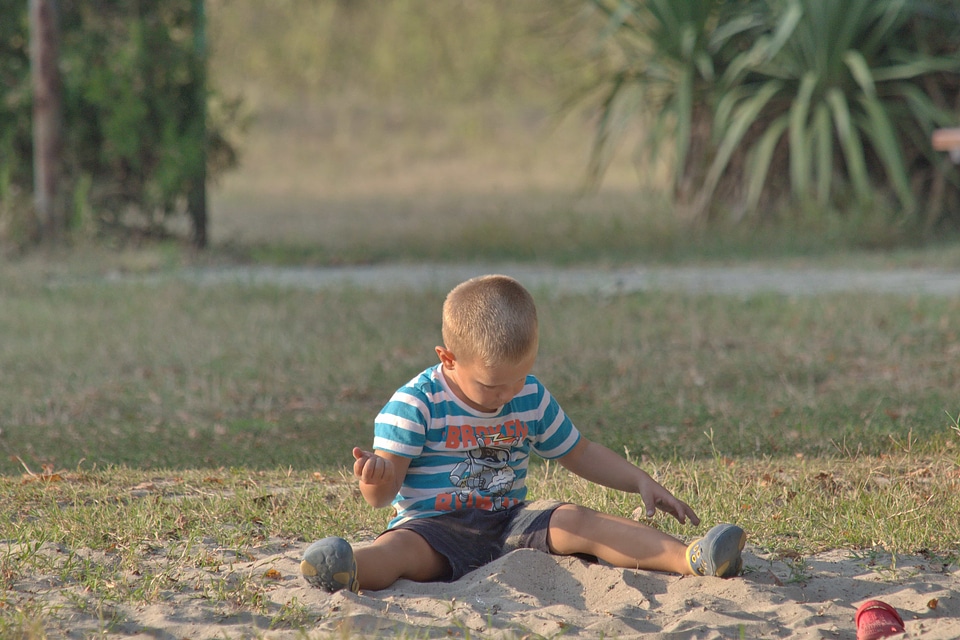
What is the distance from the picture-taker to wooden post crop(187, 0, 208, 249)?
1052cm

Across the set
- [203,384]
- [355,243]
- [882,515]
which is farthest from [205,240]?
[882,515]

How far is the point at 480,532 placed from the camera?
11.4 feet

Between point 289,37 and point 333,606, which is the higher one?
point 289,37

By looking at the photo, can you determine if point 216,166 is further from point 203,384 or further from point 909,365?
point 909,365

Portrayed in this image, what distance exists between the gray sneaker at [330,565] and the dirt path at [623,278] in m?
5.61

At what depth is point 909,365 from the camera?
6305mm

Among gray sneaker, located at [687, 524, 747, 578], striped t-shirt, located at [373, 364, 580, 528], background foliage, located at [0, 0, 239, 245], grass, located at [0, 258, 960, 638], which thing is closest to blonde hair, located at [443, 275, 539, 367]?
striped t-shirt, located at [373, 364, 580, 528]

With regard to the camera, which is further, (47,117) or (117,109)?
(117,109)

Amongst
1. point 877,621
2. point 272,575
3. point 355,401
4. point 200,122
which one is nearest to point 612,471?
point 877,621

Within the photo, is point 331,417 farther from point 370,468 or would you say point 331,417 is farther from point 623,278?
point 623,278

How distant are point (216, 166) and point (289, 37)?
2009 centimetres

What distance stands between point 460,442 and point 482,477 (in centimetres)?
16

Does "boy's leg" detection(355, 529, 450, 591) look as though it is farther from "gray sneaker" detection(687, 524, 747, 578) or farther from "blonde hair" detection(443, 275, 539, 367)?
"gray sneaker" detection(687, 524, 747, 578)

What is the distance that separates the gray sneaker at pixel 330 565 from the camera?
3090 mm
